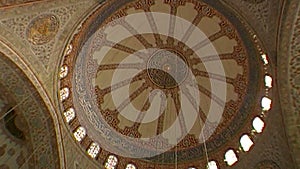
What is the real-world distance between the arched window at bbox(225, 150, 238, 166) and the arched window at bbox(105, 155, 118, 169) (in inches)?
108

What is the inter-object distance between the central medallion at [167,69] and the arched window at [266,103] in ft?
9.66

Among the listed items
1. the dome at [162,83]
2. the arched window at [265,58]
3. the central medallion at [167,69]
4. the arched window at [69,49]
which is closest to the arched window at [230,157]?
the dome at [162,83]

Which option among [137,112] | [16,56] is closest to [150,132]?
[137,112]

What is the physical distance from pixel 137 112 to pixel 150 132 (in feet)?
2.46

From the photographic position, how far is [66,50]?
8.27 meters

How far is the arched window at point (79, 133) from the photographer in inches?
351

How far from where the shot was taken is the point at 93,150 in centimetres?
927

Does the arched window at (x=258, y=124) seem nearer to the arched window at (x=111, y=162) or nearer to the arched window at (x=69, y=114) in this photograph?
the arched window at (x=111, y=162)

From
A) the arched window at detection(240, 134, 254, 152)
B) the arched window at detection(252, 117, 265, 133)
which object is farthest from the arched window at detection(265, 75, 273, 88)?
the arched window at detection(240, 134, 254, 152)

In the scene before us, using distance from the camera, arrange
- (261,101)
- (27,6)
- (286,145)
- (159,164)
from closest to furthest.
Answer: (27,6), (286,145), (261,101), (159,164)

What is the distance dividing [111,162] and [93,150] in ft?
1.90

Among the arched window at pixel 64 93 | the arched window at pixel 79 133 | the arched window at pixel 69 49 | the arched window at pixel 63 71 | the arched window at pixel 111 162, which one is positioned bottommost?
the arched window at pixel 111 162

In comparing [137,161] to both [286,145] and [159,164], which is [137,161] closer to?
[159,164]

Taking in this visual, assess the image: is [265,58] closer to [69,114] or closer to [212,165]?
[212,165]
